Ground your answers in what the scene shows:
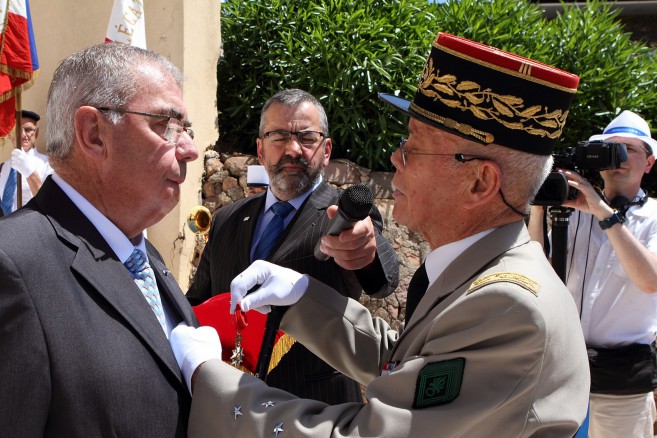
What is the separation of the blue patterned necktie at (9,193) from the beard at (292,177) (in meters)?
4.08

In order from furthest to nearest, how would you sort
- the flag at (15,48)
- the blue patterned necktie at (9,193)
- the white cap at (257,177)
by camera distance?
the blue patterned necktie at (9,193) < the flag at (15,48) < the white cap at (257,177)

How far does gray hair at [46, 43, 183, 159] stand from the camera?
6.35 feet

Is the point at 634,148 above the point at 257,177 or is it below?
above

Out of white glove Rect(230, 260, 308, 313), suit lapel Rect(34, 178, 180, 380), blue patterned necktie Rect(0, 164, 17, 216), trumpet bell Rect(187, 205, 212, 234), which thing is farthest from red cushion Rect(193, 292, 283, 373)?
blue patterned necktie Rect(0, 164, 17, 216)

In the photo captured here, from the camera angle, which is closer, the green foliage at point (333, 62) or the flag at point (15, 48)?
the flag at point (15, 48)

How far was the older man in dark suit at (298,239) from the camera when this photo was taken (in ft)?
10.2

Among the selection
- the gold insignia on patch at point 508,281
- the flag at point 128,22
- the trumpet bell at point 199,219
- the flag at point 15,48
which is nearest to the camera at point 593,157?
the gold insignia on patch at point 508,281

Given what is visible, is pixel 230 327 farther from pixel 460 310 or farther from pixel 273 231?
pixel 460 310

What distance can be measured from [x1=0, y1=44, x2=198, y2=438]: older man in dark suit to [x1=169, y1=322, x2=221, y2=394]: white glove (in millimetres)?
42

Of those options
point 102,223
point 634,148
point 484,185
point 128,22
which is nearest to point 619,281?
point 634,148

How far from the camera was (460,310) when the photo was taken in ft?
6.08

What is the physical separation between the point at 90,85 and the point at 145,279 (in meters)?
0.55

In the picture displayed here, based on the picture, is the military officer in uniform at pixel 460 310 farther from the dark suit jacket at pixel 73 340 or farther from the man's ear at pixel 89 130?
the man's ear at pixel 89 130

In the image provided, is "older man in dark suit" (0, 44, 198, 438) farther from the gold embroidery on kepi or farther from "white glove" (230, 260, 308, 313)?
the gold embroidery on kepi
